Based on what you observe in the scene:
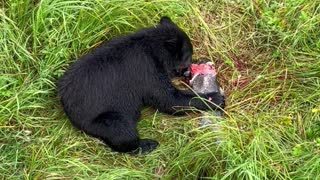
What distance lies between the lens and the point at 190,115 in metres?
4.74

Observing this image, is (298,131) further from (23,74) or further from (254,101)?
(23,74)

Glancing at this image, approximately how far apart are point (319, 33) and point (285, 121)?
1.02 meters

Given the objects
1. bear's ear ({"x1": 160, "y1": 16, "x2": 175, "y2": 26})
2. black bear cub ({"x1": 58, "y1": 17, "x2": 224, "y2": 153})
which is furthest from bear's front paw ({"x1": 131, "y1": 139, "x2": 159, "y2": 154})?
bear's ear ({"x1": 160, "y1": 16, "x2": 175, "y2": 26})

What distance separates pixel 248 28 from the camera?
17.6 ft

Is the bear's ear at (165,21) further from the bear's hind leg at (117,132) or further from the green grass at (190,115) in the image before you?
the bear's hind leg at (117,132)

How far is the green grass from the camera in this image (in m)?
4.17

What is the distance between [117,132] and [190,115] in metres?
0.67

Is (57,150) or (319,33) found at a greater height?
(319,33)

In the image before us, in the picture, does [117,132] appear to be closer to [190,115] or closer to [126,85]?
[126,85]

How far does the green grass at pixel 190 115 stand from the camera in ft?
13.7

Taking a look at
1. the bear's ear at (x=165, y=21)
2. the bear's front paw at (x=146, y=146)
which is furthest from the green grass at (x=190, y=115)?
the bear's ear at (x=165, y=21)

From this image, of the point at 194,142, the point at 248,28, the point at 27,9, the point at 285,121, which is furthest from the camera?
the point at 248,28

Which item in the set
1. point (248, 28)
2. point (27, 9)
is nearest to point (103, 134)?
point (27, 9)

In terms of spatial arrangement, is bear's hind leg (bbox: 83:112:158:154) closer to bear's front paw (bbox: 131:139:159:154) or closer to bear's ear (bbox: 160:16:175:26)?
bear's front paw (bbox: 131:139:159:154)
